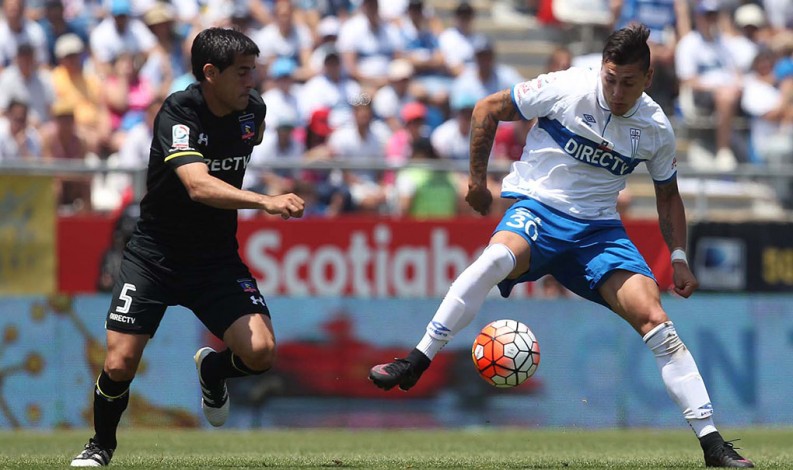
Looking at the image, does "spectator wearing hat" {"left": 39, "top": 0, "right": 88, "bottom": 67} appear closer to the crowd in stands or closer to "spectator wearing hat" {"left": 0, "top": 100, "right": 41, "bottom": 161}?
the crowd in stands

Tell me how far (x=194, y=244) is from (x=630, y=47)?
2804 millimetres

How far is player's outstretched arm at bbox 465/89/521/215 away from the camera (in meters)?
8.38

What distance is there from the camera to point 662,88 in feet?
54.8

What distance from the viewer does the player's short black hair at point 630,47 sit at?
7.82 m

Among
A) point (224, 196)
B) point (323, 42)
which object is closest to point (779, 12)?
point (323, 42)

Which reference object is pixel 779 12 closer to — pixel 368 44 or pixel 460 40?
pixel 460 40

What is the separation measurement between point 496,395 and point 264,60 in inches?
211

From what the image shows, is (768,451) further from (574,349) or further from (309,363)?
(309,363)

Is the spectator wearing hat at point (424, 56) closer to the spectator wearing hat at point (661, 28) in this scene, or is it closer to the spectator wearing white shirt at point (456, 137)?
the spectator wearing white shirt at point (456, 137)

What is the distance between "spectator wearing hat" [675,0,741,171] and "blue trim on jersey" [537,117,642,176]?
29.7ft

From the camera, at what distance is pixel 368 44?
16.9 meters

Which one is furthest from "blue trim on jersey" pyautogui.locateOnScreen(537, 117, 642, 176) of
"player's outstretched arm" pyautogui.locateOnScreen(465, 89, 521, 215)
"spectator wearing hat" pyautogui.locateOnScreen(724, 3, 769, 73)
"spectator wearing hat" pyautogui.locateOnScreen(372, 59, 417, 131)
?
"spectator wearing hat" pyautogui.locateOnScreen(724, 3, 769, 73)

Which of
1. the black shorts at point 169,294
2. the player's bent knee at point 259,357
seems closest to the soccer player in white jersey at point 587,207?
the player's bent knee at point 259,357

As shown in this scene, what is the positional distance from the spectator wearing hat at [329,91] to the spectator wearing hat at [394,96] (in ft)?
0.97
